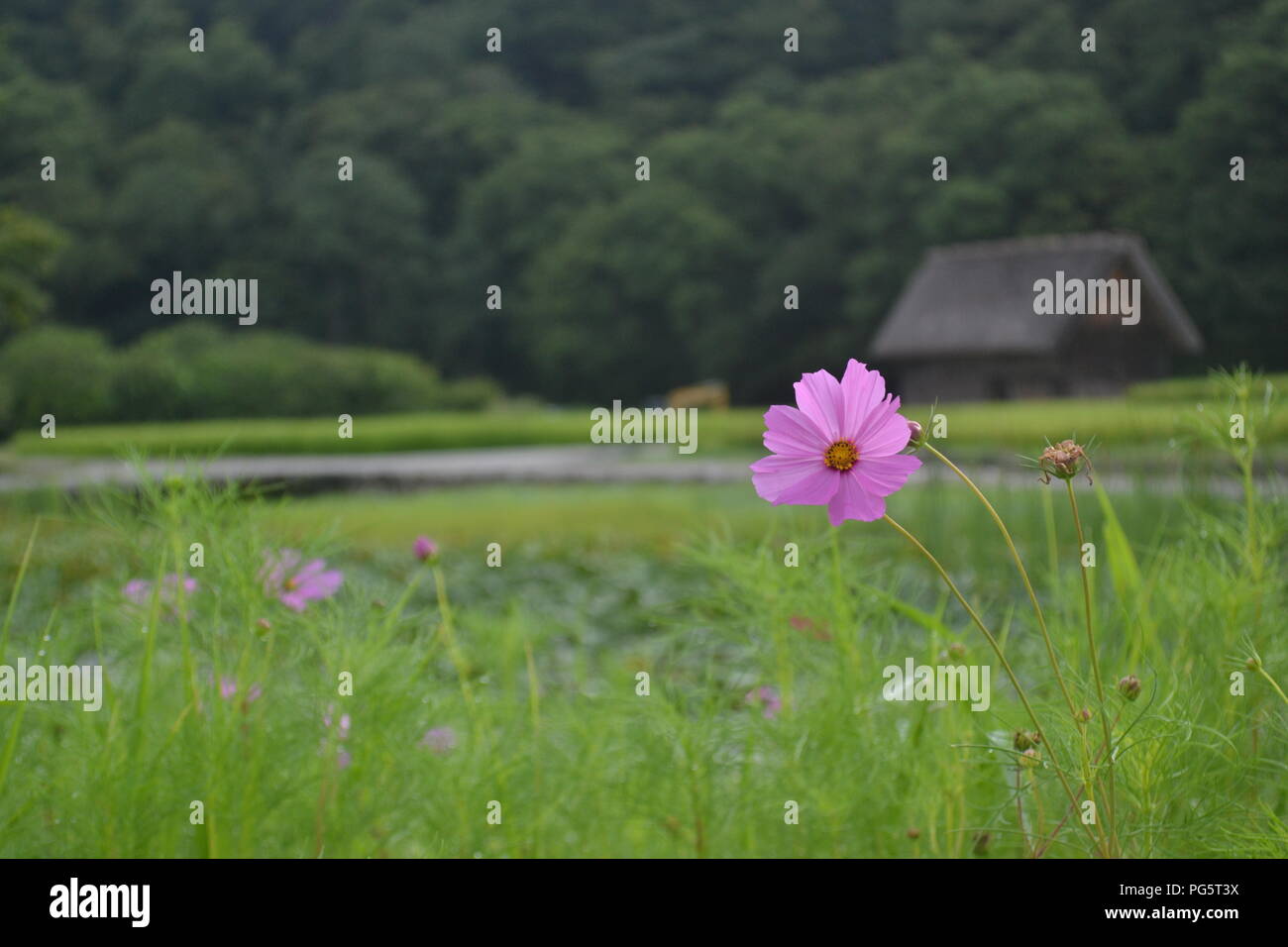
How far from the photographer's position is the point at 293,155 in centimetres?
1426

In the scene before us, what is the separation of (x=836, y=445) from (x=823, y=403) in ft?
0.05

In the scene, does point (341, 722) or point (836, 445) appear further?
point (341, 722)

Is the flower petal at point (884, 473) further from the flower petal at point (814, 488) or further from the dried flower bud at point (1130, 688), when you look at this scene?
the dried flower bud at point (1130, 688)

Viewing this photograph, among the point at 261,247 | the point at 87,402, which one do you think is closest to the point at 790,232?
the point at 261,247

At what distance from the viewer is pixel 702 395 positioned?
1141 cm

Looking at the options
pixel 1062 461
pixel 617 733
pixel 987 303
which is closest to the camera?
pixel 1062 461

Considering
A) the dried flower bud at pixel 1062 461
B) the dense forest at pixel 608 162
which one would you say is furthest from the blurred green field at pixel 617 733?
the dense forest at pixel 608 162

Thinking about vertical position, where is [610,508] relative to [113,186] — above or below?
below

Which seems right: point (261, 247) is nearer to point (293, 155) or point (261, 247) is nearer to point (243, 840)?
point (293, 155)

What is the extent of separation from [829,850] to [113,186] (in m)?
14.2

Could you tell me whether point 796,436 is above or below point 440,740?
above

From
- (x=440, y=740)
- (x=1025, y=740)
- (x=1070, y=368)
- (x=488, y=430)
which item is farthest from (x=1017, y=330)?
(x=1025, y=740)

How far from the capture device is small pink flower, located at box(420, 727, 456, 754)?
1023 millimetres

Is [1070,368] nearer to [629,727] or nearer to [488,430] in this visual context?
[488,430]
